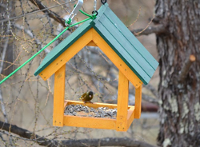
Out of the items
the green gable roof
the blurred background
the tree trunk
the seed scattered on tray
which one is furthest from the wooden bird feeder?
the tree trunk

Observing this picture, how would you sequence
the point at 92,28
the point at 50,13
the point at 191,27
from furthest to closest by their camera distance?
the point at 191,27, the point at 50,13, the point at 92,28

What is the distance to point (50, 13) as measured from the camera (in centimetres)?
298

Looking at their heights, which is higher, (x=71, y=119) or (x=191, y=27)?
(x=191, y=27)

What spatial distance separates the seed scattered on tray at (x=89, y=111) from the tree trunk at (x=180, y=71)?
1639mm

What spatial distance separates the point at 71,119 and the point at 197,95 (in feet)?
7.18

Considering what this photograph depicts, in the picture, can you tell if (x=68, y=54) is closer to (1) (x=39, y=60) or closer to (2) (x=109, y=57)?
(2) (x=109, y=57)

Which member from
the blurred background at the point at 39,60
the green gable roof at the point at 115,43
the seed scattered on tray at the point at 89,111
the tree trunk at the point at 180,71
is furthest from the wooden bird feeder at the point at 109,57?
the tree trunk at the point at 180,71

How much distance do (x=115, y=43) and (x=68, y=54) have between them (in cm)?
31

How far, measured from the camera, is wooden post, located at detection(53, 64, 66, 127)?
218cm

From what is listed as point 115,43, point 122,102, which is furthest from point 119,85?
point 115,43

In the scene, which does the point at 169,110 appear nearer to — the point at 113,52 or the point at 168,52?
the point at 168,52

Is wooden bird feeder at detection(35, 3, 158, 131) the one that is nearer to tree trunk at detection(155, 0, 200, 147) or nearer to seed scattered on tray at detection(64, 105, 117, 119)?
seed scattered on tray at detection(64, 105, 117, 119)

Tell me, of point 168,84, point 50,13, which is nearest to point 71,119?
point 50,13

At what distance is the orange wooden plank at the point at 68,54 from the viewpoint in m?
2.10
